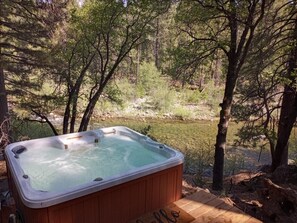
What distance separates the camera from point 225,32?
512 centimetres

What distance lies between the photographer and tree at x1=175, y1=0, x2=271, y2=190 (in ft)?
13.4

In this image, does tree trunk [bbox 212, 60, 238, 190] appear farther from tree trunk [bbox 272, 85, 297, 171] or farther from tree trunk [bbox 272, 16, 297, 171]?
tree trunk [bbox 272, 85, 297, 171]

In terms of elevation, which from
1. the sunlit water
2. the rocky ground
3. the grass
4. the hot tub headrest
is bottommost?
the grass

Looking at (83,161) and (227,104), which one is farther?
(227,104)

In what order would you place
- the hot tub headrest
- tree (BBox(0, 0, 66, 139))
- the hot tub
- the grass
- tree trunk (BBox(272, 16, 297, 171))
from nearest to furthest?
1. the hot tub
2. the hot tub headrest
3. tree trunk (BBox(272, 16, 297, 171))
4. tree (BBox(0, 0, 66, 139))
5. the grass

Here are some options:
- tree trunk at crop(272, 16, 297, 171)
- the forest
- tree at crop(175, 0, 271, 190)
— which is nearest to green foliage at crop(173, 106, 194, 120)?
the forest

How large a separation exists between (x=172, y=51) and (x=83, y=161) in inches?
106

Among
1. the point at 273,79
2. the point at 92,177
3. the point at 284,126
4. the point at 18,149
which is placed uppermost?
the point at 273,79

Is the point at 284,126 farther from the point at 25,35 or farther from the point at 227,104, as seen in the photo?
the point at 25,35

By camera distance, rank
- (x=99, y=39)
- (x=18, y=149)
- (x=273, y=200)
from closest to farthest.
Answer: (x=273, y=200)
(x=18, y=149)
(x=99, y=39)

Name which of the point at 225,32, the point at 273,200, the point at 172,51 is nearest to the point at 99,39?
the point at 172,51

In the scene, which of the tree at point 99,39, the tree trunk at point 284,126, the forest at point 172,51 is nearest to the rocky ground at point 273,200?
the tree trunk at point 284,126

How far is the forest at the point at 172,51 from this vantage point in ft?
14.9

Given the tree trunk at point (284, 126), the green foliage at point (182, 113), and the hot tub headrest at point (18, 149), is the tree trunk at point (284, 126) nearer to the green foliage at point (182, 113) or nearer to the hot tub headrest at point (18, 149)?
the hot tub headrest at point (18, 149)
